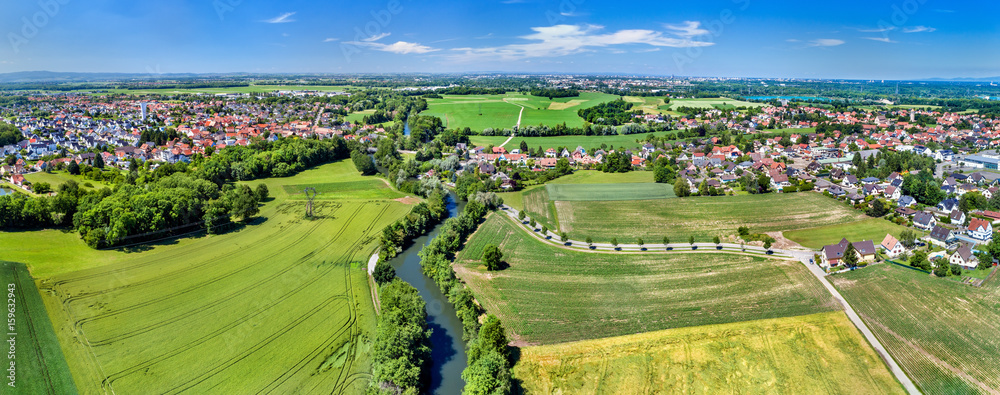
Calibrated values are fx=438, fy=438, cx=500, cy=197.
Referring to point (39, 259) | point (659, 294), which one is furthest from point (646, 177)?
point (39, 259)

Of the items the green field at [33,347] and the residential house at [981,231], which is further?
the residential house at [981,231]

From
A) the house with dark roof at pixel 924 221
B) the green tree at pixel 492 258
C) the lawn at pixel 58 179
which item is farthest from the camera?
the lawn at pixel 58 179

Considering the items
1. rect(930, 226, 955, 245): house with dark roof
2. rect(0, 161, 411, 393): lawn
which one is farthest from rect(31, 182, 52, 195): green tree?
rect(930, 226, 955, 245): house with dark roof

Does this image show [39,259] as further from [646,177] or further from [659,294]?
[646,177]

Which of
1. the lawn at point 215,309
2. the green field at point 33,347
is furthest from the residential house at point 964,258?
the green field at point 33,347

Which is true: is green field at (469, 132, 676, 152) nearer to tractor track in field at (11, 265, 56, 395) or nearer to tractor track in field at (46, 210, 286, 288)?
tractor track in field at (46, 210, 286, 288)

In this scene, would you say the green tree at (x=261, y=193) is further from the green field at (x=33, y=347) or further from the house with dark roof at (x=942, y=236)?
the house with dark roof at (x=942, y=236)
